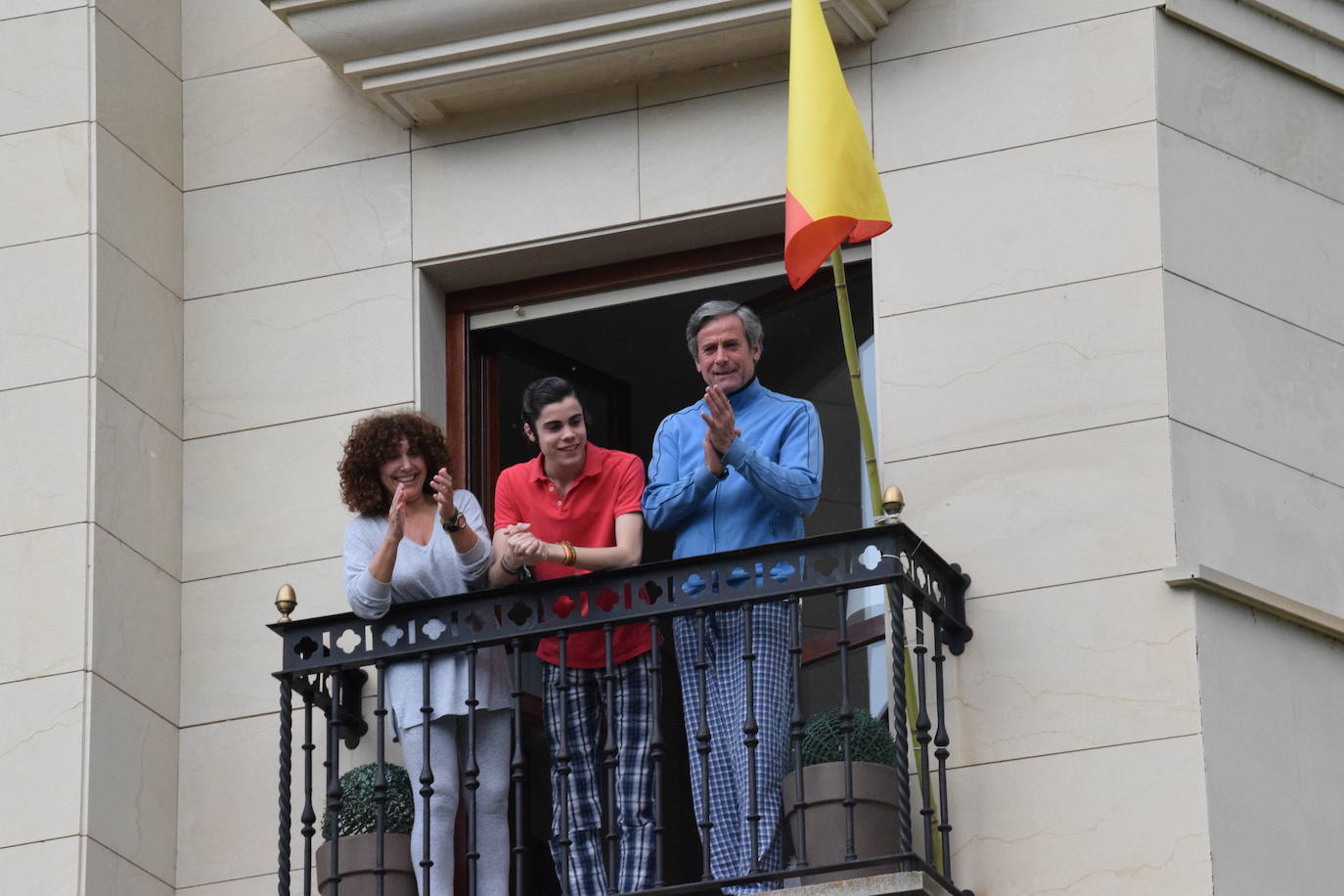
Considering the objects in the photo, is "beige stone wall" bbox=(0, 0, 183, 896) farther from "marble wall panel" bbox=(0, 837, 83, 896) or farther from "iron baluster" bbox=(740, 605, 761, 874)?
"iron baluster" bbox=(740, 605, 761, 874)

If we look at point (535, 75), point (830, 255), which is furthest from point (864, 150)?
point (535, 75)

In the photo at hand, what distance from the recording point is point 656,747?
29.8 ft

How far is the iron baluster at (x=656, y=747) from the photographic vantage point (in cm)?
898

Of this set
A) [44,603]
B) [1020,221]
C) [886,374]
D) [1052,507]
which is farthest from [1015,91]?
[44,603]

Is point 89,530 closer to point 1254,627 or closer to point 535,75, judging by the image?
point 535,75

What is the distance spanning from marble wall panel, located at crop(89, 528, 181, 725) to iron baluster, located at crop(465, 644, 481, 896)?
136 centimetres

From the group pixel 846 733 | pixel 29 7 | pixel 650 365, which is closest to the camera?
pixel 846 733

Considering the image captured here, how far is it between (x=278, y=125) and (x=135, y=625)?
2099mm

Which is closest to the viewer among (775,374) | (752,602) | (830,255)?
(752,602)

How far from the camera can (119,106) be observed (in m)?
10.7

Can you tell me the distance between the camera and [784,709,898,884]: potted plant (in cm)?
883

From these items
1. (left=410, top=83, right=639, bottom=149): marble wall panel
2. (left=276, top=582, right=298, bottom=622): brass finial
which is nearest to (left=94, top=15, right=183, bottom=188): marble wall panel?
(left=410, top=83, right=639, bottom=149): marble wall panel

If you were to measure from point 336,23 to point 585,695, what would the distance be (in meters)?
2.71

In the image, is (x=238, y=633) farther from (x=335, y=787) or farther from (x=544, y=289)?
(x=544, y=289)
